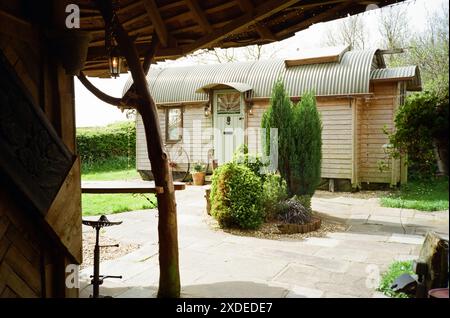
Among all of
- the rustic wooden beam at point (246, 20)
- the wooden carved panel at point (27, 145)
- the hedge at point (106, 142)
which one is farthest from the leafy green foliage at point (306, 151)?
the hedge at point (106, 142)

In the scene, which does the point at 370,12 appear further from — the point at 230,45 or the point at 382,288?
the point at 382,288

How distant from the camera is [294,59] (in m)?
11.1

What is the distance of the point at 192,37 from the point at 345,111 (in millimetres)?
7141

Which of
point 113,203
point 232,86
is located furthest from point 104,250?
point 232,86

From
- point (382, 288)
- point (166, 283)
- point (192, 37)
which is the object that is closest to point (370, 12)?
point (192, 37)

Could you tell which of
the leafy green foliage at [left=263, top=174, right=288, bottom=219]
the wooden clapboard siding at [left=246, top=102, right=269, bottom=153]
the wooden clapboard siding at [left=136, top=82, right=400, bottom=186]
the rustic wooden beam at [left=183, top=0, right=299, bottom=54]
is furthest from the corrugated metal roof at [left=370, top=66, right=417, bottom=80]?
the rustic wooden beam at [left=183, top=0, right=299, bottom=54]

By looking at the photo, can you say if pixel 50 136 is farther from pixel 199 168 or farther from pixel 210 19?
pixel 199 168

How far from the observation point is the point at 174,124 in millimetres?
12961

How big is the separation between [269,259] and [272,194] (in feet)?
6.86

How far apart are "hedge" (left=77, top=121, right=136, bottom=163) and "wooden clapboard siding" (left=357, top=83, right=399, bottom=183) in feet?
30.8

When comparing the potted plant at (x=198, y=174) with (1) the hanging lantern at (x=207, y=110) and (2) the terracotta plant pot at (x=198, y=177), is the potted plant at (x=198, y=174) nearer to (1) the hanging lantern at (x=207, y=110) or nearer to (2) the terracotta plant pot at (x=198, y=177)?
(2) the terracotta plant pot at (x=198, y=177)

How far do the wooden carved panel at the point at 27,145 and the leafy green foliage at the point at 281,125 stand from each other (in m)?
5.23

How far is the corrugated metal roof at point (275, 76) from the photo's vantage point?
988 centimetres

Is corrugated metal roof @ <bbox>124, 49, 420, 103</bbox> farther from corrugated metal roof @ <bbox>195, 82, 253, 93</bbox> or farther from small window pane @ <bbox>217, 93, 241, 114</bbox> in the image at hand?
small window pane @ <bbox>217, 93, 241, 114</bbox>
